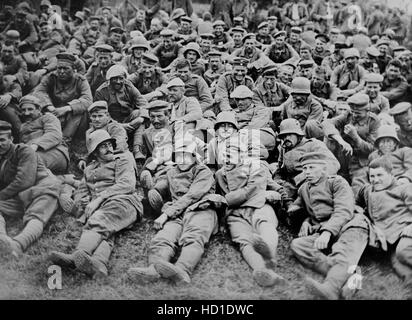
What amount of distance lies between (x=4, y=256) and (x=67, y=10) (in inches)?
410

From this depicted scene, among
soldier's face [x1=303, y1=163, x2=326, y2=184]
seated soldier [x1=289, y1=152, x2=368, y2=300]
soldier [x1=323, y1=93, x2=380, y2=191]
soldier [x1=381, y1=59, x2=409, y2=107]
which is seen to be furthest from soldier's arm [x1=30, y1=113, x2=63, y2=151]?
soldier [x1=381, y1=59, x2=409, y2=107]

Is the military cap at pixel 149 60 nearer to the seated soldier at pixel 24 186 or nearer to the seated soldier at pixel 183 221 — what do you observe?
the seated soldier at pixel 183 221

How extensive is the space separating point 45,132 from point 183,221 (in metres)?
2.73

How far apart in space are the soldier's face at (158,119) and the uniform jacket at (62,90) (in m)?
1.48

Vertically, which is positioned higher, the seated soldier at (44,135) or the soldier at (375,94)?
the soldier at (375,94)

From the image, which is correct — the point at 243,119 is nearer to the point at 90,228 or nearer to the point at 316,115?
the point at 316,115

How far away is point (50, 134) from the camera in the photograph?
786 centimetres

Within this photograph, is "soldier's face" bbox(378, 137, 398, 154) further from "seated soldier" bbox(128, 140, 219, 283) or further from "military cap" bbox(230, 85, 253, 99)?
"military cap" bbox(230, 85, 253, 99)

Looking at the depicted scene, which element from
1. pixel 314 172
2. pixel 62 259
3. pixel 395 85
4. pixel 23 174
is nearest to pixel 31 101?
pixel 23 174

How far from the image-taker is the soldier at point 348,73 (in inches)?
405

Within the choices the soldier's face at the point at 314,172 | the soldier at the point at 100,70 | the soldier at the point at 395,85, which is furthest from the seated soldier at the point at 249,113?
the soldier at the point at 395,85

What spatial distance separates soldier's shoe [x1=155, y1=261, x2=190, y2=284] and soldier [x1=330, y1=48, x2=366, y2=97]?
567 centimetres

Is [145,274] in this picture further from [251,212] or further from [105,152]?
[105,152]

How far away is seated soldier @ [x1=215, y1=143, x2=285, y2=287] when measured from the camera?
6117 mm
